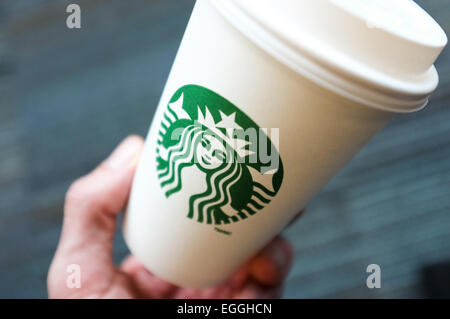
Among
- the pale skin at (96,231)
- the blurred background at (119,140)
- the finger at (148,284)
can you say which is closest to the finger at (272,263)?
the pale skin at (96,231)

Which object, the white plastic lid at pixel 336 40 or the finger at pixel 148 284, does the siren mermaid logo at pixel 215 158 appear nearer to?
the white plastic lid at pixel 336 40

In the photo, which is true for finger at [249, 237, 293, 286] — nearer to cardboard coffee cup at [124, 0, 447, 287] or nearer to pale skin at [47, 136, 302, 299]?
pale skin at [47, 136, 302, 299]

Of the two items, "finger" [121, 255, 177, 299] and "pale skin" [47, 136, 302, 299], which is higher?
"pale skin" [47, 136, 302, 299]

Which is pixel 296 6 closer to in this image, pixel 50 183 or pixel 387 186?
pixel 387 186

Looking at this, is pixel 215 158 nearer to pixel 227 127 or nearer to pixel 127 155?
pixel 227 127

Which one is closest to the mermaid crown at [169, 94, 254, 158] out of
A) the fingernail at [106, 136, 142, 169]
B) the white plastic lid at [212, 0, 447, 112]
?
the white plastic lid at [212, 0, 447, 112]

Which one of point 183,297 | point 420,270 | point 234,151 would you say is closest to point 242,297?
point 183,297
